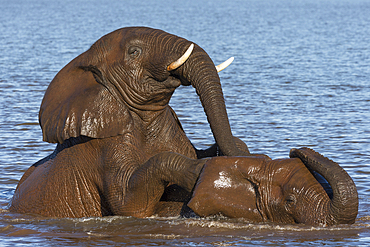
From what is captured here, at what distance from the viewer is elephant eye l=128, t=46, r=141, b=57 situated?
7.44 m

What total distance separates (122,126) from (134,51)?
31.3 inches

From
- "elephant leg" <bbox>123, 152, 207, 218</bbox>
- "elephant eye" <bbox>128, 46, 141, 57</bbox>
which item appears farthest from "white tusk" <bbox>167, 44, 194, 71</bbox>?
"elephant leg" <bbox>123, 152, 207, 218</bbox>

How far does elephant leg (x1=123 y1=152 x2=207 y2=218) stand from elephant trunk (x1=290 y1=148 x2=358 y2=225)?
109 cm

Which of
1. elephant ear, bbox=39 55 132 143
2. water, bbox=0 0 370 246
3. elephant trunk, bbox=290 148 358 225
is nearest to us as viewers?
elephant trunk, bbox=290 148 358 225

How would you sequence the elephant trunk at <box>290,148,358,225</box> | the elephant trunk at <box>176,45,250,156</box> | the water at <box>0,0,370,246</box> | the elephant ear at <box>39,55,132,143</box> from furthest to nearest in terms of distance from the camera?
1. the elephant ear at <box>39,55,132,143</box>
2. the water at <box>0,0,370,246</box>
3. the elephant trunk at <box>176,45,250,156</box>
4. the elephant trunk at <box>290,148,358,225</box>

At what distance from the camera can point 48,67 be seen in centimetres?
2462

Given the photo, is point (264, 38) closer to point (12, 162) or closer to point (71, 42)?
point (71, 42)

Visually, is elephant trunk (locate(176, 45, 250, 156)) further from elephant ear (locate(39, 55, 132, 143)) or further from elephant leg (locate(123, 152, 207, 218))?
elephant ear (locate(39, 55, 132, 143))

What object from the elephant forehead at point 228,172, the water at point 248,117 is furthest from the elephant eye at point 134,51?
the water at point 248,117

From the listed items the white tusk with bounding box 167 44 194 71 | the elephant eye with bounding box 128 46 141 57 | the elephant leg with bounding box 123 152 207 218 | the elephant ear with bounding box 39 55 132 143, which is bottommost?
the elephant leg with bounding box 123 152 207 218

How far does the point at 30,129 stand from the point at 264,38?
90.7 feet

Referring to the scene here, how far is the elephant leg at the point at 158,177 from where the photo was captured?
274 inches

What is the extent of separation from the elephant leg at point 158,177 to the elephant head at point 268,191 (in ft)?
0.40

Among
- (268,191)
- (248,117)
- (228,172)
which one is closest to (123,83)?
(228,172)
